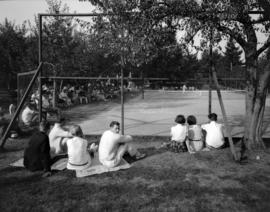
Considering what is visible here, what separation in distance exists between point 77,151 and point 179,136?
2.62 metres

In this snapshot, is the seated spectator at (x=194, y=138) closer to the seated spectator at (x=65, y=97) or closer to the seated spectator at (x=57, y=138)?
the seated spectator at (x=57, y=138)

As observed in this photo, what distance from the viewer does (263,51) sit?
7016 millimetres

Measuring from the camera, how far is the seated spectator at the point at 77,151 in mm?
5493

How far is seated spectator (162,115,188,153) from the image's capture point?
6.86 metres


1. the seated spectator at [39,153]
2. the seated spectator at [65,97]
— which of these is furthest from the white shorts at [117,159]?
the seated spectator at [65,97]

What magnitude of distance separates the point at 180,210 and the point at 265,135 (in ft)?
19.6

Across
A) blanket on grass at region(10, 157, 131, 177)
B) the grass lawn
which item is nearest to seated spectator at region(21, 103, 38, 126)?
the grass lawn

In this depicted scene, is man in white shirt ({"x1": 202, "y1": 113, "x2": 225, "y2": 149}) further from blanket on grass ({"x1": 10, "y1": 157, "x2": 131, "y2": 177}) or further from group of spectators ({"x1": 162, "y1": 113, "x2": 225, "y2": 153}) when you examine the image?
blanket on grass ({"x1": 10, "y1": 157, "x2": 131, "y2": 177})

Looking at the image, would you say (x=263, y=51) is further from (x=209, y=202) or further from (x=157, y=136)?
(x=209, y=202)

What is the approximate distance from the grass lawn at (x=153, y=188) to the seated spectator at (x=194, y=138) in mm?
604

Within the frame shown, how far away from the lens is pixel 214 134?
281 inches

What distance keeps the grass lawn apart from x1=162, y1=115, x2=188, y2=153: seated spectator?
0.59 metres

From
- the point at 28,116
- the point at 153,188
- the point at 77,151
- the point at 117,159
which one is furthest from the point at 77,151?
the point at 28,116

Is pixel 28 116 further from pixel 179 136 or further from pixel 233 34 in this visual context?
pixel 233 34
